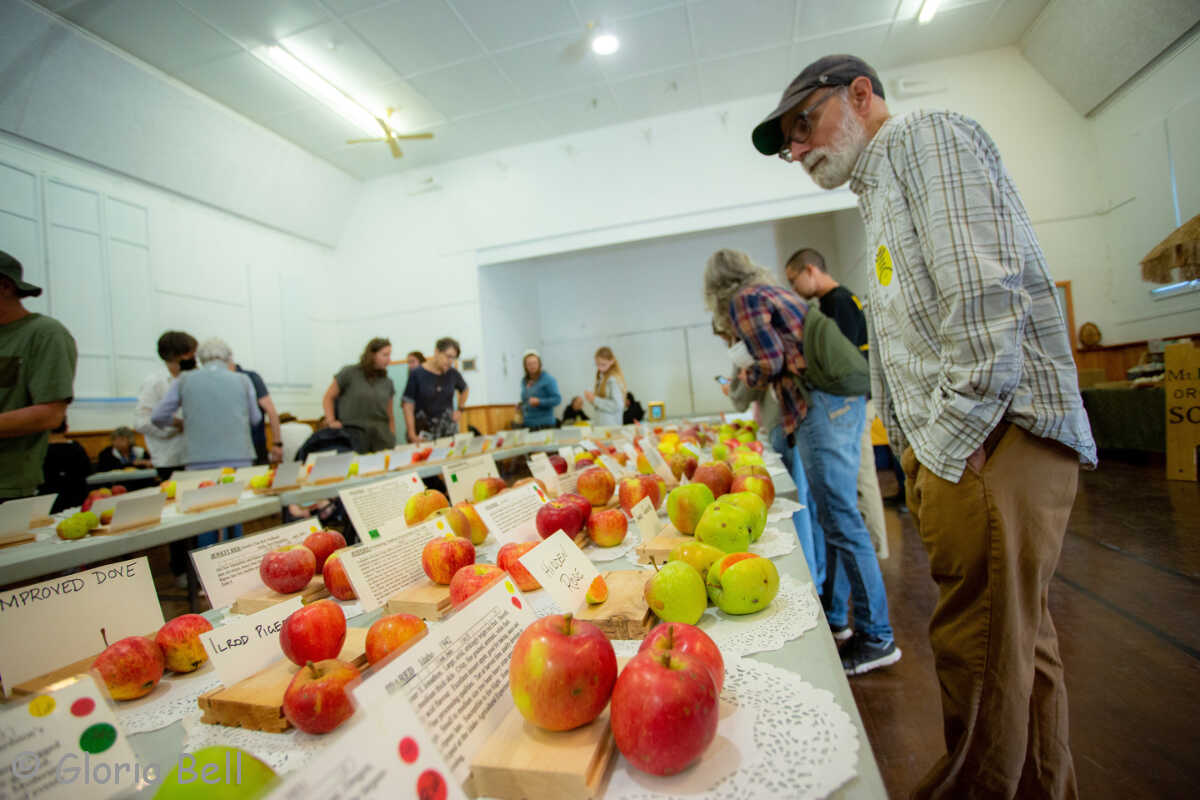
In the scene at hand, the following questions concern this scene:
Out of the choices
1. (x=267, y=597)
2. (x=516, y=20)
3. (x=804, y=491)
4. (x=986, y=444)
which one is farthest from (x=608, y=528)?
(x=516, y=20)

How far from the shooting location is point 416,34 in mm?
5703

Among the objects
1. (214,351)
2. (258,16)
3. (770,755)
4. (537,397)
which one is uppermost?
(258,16)

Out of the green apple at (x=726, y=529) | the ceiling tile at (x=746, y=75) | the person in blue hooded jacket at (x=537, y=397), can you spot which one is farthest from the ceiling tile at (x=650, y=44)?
the green apple at (x=726, y=529)

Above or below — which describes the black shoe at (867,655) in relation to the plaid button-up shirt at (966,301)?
below

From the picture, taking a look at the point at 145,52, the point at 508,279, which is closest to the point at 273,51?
the point at 145,52

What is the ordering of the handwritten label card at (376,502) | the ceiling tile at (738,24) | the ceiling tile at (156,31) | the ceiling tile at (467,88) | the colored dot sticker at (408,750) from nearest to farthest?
the colored dot sticker at (408,750) → the handwritten label card at (376,502) → the ceiling tile at (156,31) → the ceiling tile at (738,24) → the ceiling tile at (467,88)

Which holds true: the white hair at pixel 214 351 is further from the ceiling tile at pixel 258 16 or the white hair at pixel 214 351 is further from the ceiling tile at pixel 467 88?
the ceiling tile at pixel 467 88

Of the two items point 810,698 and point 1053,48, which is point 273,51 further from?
point 1053,48

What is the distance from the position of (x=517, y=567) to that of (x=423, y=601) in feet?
0.57

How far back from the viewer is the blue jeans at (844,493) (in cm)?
207

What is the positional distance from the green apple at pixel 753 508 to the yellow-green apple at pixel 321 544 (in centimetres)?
87

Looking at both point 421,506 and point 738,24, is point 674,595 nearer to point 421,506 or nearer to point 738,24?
point 421,506

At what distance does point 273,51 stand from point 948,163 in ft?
23.8

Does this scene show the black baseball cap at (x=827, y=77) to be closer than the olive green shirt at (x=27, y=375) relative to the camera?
Yes
